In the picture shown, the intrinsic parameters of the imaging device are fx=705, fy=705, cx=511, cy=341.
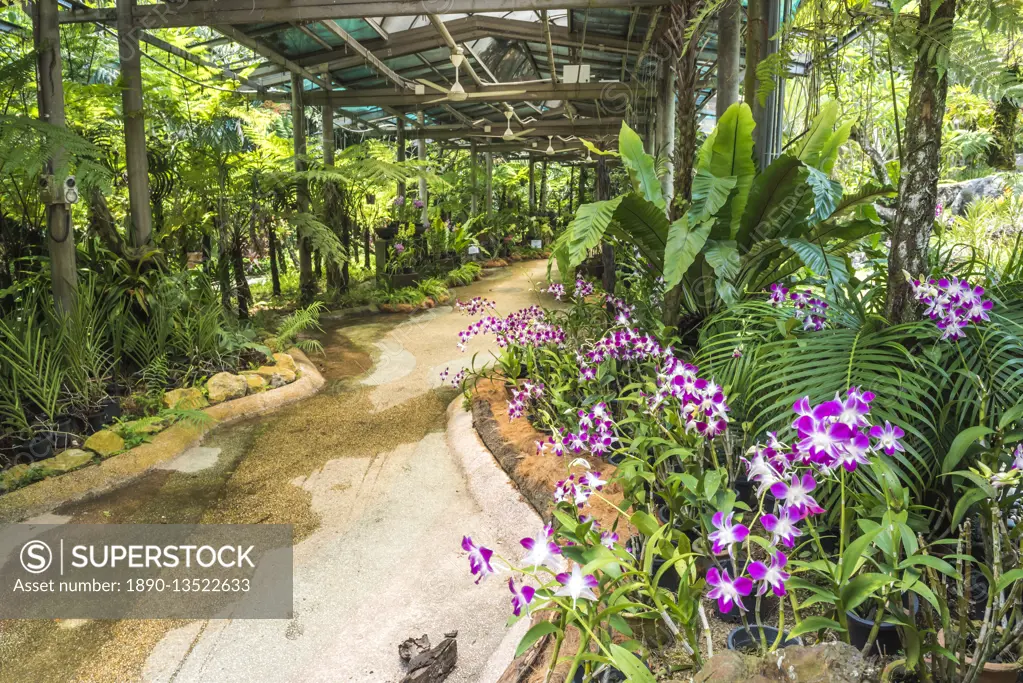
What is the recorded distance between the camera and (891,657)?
1396mm

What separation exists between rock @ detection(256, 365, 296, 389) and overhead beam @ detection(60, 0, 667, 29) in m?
2.23

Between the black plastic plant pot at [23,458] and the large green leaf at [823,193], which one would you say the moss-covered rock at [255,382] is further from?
the large green leaf at [823,193]

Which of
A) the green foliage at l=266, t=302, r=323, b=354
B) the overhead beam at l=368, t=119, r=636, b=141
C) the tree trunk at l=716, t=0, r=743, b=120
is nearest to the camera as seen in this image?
the tree trunk at l=716, t=0, r=743, b=120

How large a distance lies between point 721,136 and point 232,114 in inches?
198

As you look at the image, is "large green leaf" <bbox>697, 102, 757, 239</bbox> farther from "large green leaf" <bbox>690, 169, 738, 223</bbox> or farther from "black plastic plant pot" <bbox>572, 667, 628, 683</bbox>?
"black plastic plant pot" <bbox>572, 667, 628, 683</bbox>

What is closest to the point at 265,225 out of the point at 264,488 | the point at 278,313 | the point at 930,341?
the point at 278,313

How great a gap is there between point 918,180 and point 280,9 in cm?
412

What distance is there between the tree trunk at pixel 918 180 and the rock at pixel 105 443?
3308mm

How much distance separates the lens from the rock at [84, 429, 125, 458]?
131 inches

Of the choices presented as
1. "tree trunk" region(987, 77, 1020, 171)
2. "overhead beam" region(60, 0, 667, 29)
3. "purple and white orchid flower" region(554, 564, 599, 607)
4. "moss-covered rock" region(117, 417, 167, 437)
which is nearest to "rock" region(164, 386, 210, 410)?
"moss-covered rock" region(117, 417, 167, 437)

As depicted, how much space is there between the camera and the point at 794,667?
103 cm

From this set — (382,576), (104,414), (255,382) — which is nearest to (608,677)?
(382,576)

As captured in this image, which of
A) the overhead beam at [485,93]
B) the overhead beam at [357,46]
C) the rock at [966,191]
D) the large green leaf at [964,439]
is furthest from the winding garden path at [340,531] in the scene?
the rock at [966,191]

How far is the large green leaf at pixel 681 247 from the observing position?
2.54 metres
